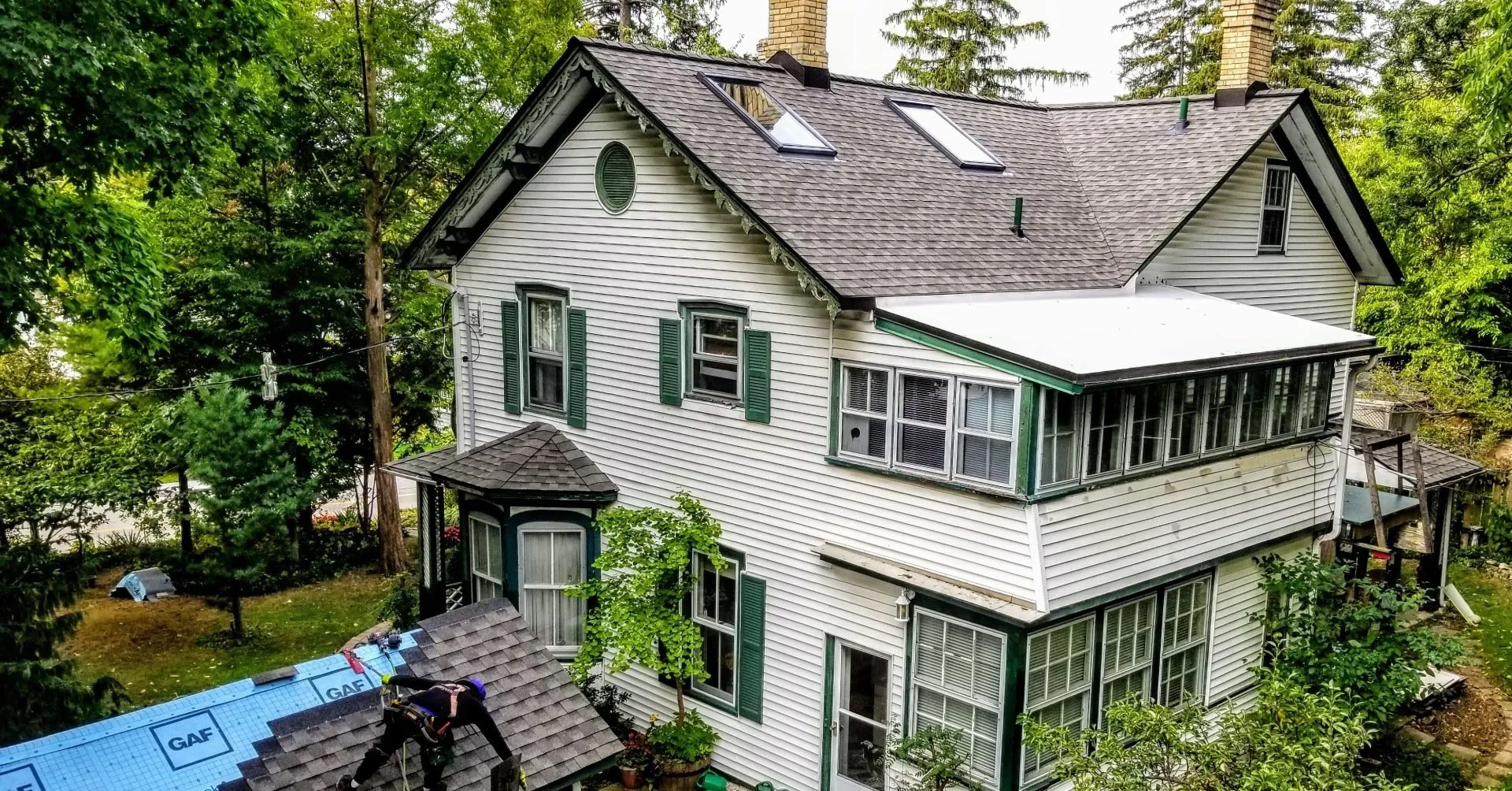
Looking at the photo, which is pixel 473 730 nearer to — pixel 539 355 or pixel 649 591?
pixel 649 591

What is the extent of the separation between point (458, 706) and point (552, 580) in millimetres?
5877

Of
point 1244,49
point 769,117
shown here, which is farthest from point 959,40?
point 769,117

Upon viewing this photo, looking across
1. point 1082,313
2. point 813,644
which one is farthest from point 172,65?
point 1082,313

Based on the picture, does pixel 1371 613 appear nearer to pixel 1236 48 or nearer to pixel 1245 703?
pixel 1245 703

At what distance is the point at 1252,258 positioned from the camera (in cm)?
1540

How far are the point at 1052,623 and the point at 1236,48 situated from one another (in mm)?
10524

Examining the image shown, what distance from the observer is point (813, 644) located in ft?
37.7

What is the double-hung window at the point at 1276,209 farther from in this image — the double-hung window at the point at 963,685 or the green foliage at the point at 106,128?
the green foliage at the point at 106,128

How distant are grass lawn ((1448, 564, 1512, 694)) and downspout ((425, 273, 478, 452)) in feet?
52.3

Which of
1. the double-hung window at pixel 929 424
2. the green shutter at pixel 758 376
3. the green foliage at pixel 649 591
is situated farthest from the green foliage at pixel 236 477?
the double-hung window at pixel 929 424

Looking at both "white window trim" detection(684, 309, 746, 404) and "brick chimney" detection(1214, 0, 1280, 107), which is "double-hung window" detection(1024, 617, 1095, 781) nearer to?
"white window trim" detection(684, 309, 746, 404)

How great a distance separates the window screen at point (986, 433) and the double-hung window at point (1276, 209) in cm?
816

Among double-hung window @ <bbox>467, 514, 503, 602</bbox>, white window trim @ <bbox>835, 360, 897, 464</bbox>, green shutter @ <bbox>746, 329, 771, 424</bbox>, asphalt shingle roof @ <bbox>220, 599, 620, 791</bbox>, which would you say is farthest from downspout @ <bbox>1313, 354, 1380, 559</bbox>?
double-hung window @ <bbox>467, 514, 503, 602</bbox>

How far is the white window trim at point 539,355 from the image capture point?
47.1 ft
